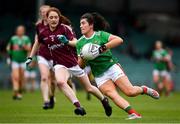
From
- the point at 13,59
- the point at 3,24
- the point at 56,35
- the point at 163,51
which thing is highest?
the point at 3,24

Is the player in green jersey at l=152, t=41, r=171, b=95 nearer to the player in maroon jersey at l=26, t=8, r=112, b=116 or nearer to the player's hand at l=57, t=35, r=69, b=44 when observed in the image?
the player in maroon jersey at l=26, t=8, r=112, b=116

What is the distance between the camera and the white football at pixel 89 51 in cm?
1509

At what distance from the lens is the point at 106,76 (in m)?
15.5

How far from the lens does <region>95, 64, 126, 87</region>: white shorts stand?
1541 cm

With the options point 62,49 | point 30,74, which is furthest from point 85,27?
point 30,74

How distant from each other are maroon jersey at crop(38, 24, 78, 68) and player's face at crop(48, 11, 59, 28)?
0.17m

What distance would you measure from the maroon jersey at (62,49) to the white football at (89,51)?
200 cm

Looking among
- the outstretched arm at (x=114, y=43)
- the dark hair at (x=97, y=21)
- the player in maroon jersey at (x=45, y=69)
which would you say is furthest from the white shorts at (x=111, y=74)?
the player in maroon jersey at (x=45, y=69)

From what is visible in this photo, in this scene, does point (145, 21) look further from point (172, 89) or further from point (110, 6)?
point (172, 89)

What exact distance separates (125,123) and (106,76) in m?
1.75

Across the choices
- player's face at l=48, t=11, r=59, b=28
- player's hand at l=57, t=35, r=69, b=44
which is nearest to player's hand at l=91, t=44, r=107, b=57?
player's hand at l=57, t=35, r=69, b=44

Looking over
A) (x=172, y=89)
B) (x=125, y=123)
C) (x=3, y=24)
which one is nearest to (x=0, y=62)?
(x=3, y=24)

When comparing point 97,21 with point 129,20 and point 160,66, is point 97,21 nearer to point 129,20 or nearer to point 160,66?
point 160,66

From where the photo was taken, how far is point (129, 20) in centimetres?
4959
